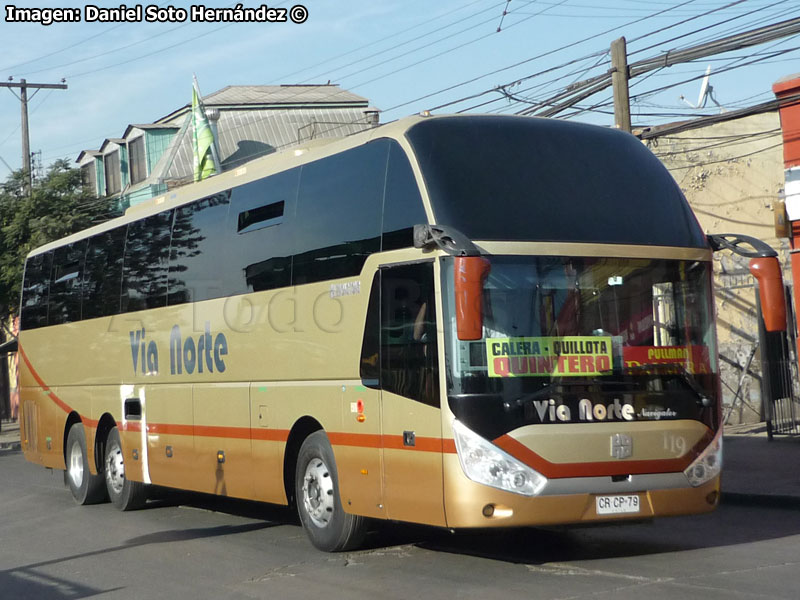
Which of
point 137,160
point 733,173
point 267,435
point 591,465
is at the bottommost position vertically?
point 591,465

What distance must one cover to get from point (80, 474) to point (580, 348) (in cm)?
1024

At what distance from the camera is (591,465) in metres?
9.01

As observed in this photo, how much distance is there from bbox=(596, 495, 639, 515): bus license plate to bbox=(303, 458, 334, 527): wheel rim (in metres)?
2.77

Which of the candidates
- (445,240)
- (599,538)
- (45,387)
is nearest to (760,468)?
(599,538)

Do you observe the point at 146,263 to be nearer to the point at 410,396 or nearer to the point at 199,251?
the point at 199,251

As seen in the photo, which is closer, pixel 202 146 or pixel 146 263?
pixel 146 263

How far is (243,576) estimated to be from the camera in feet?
31.8

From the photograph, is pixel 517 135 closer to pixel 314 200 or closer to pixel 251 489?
pixel 314 200

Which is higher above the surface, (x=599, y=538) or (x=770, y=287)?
(x=770, y=287)

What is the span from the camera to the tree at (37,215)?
32.6 metres

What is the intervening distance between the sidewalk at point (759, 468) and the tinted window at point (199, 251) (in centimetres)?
670

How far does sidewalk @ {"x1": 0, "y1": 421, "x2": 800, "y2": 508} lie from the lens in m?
13.2

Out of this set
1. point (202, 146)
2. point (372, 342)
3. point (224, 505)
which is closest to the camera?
point (372, 342)

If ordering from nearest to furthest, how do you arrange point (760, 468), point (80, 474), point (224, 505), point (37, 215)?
point (760, 468)
point (224, 505)
point (80, 474)
point (37, 215)
